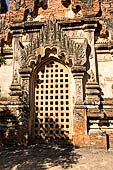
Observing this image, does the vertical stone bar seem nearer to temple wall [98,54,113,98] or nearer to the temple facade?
the temple facade

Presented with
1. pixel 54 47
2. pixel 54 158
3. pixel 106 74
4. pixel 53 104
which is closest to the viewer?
pixel 54 158

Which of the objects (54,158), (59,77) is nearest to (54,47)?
(59,77)

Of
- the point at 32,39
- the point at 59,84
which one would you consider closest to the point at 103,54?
the point at 59,84

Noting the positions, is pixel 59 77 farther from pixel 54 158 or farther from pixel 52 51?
pixel 54 158

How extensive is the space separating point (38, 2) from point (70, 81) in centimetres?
632

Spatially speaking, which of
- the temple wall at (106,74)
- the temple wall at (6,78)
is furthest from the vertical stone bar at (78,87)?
the temple wall at (6,78)

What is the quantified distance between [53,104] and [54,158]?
10.9 ft

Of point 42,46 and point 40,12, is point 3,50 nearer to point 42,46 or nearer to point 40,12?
point 42,46

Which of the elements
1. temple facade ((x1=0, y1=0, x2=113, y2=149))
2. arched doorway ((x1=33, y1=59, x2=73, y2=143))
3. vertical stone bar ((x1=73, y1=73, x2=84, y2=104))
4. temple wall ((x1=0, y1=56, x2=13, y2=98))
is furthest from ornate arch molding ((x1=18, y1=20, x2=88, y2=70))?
temple wall ((x1=0, y1=56, x2=13, y2=98))

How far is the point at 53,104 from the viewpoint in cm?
1038

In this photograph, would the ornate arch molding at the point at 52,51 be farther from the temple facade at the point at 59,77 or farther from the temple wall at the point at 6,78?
the temple wall at the point at 6,78

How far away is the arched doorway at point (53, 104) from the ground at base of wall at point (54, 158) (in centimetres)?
85

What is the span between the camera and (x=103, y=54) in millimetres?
11312

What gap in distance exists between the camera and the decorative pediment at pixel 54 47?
412 inches
